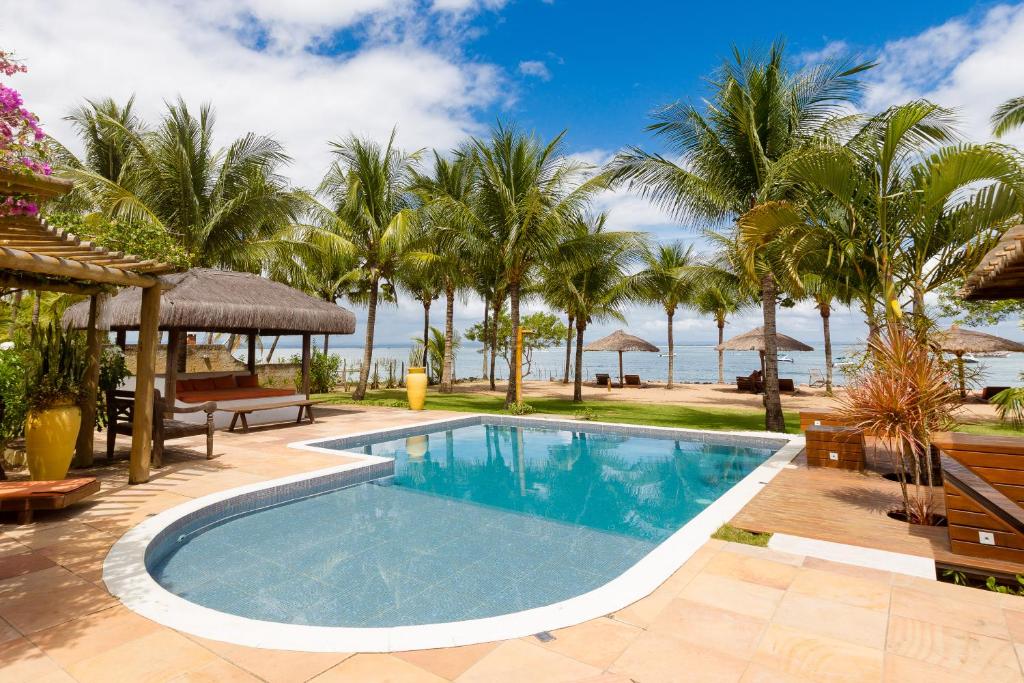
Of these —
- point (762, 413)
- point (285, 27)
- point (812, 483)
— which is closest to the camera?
point (812, 483)

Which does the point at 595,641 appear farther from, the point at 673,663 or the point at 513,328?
the point at 513,328

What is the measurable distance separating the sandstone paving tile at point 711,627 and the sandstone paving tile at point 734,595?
0.08 m

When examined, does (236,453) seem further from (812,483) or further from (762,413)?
(762,413)

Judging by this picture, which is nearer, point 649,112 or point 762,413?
point 649,112

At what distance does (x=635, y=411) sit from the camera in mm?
14359

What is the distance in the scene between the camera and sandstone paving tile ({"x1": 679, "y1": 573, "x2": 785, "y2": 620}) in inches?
116

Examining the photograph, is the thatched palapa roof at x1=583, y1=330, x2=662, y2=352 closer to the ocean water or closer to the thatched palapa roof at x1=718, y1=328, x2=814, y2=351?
the ocean water

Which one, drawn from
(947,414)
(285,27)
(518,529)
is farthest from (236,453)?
(947,414)

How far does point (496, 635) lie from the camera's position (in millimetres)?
2672

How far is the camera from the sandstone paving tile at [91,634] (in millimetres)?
2465

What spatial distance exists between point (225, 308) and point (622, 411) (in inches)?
411

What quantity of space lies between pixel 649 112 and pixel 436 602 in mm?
10165

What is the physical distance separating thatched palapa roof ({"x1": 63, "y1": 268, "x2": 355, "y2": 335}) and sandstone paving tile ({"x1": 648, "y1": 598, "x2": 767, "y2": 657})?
995cm

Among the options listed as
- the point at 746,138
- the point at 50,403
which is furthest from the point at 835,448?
the point at 50,403
